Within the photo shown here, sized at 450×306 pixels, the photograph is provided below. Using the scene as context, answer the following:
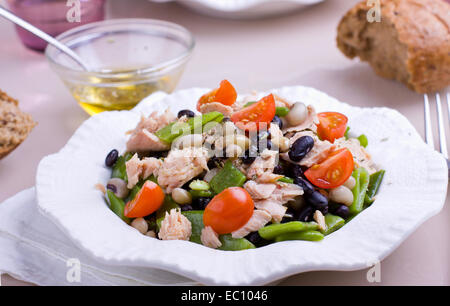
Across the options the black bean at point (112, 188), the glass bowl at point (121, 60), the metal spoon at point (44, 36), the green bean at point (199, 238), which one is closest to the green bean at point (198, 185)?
the green bean at point (199, 238)

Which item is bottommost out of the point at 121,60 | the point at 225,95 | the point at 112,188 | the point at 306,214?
the point at 306,214

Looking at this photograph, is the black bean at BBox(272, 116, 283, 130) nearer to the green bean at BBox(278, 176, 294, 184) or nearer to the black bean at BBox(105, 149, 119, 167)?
the green bean at BBox(278, 176, 294, 184)

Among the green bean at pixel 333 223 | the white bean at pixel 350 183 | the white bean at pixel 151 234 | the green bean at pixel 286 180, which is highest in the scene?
the green bean at pixel 286 180

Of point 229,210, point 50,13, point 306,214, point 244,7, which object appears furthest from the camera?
point 244,7

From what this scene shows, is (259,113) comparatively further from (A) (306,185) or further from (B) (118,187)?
(B) (118,187)

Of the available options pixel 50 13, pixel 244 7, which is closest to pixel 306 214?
pixel 244 7

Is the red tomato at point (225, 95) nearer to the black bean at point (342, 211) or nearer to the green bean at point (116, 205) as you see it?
the green bean at point (116, 205)
